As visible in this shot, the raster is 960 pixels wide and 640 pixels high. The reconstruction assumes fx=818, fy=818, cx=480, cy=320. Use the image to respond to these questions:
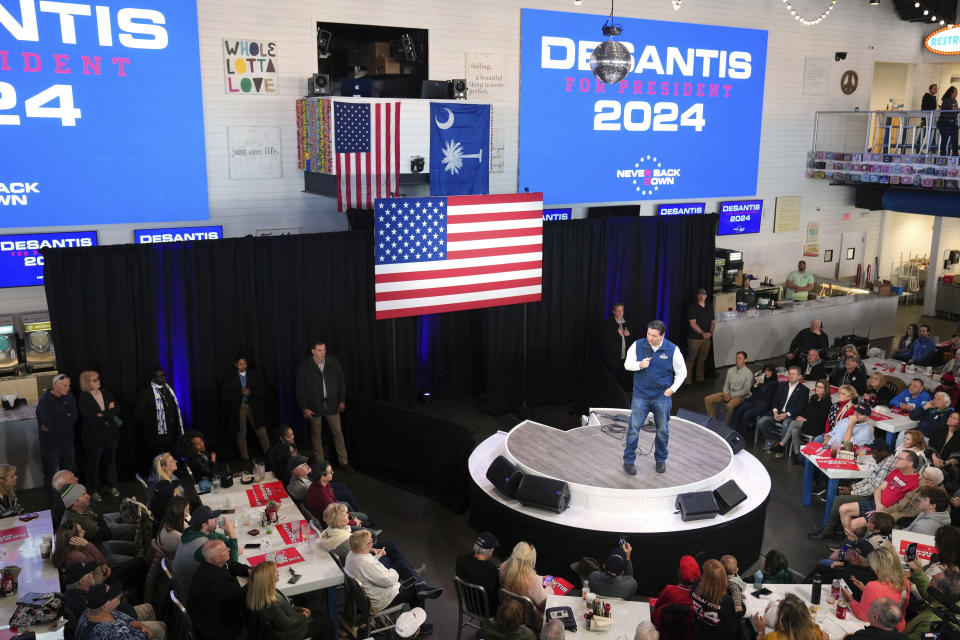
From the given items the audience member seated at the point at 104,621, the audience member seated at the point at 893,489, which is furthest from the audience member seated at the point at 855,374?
the audience member seated at the point at 104,621

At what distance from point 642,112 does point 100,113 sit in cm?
801

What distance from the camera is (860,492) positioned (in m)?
7.88

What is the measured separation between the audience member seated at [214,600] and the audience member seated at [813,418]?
6.80 m

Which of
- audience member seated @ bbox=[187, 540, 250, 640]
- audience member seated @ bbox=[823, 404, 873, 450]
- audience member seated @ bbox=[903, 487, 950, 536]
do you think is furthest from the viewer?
audience member seated @ bbox=[823, 404, 873, 450]

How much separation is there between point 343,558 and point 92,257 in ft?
14.9

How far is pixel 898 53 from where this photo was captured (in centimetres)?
1606

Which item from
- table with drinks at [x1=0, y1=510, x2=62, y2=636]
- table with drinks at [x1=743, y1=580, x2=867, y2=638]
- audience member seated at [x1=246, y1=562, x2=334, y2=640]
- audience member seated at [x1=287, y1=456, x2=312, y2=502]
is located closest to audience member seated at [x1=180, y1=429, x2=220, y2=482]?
audience member seated at [x1=287, y1=456, x2=312, y2=502]

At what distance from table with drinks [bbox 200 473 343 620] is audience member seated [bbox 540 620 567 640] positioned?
5.62ft

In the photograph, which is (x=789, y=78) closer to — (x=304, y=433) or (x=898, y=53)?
(x=898, y=53)

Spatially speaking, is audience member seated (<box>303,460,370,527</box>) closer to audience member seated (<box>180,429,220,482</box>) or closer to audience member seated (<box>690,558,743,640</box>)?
audience member seated (<box>180,429,220,482</box>)

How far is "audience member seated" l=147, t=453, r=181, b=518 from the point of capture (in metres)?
6.85

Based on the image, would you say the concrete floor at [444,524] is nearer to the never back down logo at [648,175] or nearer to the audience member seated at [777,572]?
the audience member seated at [777,572]

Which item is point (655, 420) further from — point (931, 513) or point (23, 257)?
point (23, 257)

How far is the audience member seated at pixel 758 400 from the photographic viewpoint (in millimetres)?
10211
